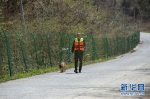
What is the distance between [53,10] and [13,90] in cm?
2373

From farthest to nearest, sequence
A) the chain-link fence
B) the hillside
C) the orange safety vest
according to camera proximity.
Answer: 1. the hillside
2. the orange safety vest
3. the chain-link fence

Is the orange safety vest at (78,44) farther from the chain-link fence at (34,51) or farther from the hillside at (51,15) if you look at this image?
the hillside at (51,15)

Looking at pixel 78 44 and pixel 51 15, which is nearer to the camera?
pixel 78 44

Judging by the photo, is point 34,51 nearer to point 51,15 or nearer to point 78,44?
point 78,44

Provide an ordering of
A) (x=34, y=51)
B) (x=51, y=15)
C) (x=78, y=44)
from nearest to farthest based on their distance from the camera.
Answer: (x=78, y=44) < (x=34, y=51) < (x=51, y=15)

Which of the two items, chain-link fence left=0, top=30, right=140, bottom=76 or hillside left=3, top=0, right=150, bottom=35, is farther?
hillside left=3, top=0, right=150, bottom=35

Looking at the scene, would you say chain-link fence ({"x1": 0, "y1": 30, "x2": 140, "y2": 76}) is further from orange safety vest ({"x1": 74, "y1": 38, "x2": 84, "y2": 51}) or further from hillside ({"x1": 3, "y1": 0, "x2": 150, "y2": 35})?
orange safety vest ({"x1": 74, "y1": 38, "x2": 84, "y2": 51})

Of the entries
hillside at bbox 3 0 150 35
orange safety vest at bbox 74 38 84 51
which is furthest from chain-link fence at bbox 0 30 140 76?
orange safety vest at bbox 74 38 84 51

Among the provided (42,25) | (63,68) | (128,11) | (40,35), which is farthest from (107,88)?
(128,11)

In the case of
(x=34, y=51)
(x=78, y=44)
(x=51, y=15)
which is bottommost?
(x=34, y=51)

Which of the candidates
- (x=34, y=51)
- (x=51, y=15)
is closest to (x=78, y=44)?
(x=34, y=51)

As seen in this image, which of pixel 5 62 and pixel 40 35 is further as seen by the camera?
pixel 40 35

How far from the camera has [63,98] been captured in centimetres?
1177

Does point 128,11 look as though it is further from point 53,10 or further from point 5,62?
point 5,62
